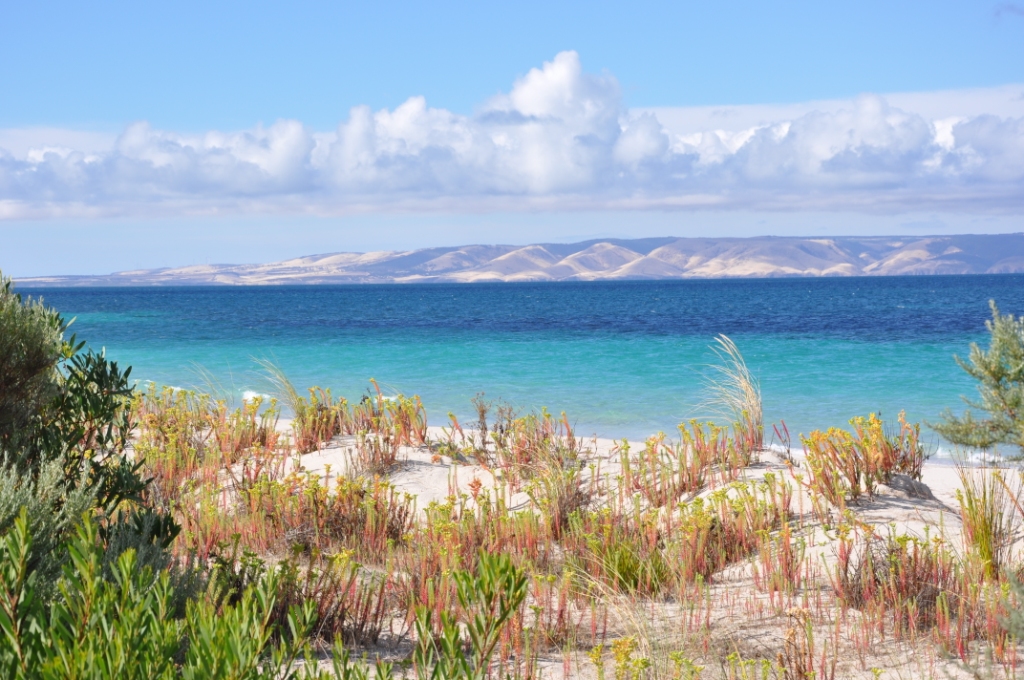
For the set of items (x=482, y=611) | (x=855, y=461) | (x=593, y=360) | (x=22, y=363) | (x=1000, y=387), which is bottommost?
(x=593, y=360)

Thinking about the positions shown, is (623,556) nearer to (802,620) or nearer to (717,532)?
(717,532)

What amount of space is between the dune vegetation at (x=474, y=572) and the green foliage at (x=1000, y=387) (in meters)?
1.76

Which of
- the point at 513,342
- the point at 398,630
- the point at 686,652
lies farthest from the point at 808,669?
the point at 513,342

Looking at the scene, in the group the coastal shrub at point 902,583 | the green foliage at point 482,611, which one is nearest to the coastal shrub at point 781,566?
the coastal shrub at point 902,583

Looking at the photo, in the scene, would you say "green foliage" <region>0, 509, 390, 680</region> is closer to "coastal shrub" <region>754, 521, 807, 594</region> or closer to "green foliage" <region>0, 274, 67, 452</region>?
"green foliage" <region>0, 274, 67, 452</region>

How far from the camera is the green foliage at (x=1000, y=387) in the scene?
788 centimetres

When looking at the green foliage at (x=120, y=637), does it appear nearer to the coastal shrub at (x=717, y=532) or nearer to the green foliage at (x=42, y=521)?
the green foliage at (x=42, y=521)

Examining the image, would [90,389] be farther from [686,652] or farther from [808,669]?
[808,669]

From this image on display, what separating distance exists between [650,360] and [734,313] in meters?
29.7

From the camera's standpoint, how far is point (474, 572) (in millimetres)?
4801

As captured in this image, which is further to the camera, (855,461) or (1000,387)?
(1000,387)

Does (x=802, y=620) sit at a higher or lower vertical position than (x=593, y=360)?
higher

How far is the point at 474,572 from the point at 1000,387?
5.88 m

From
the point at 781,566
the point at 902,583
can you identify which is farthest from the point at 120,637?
the point at 902,583
